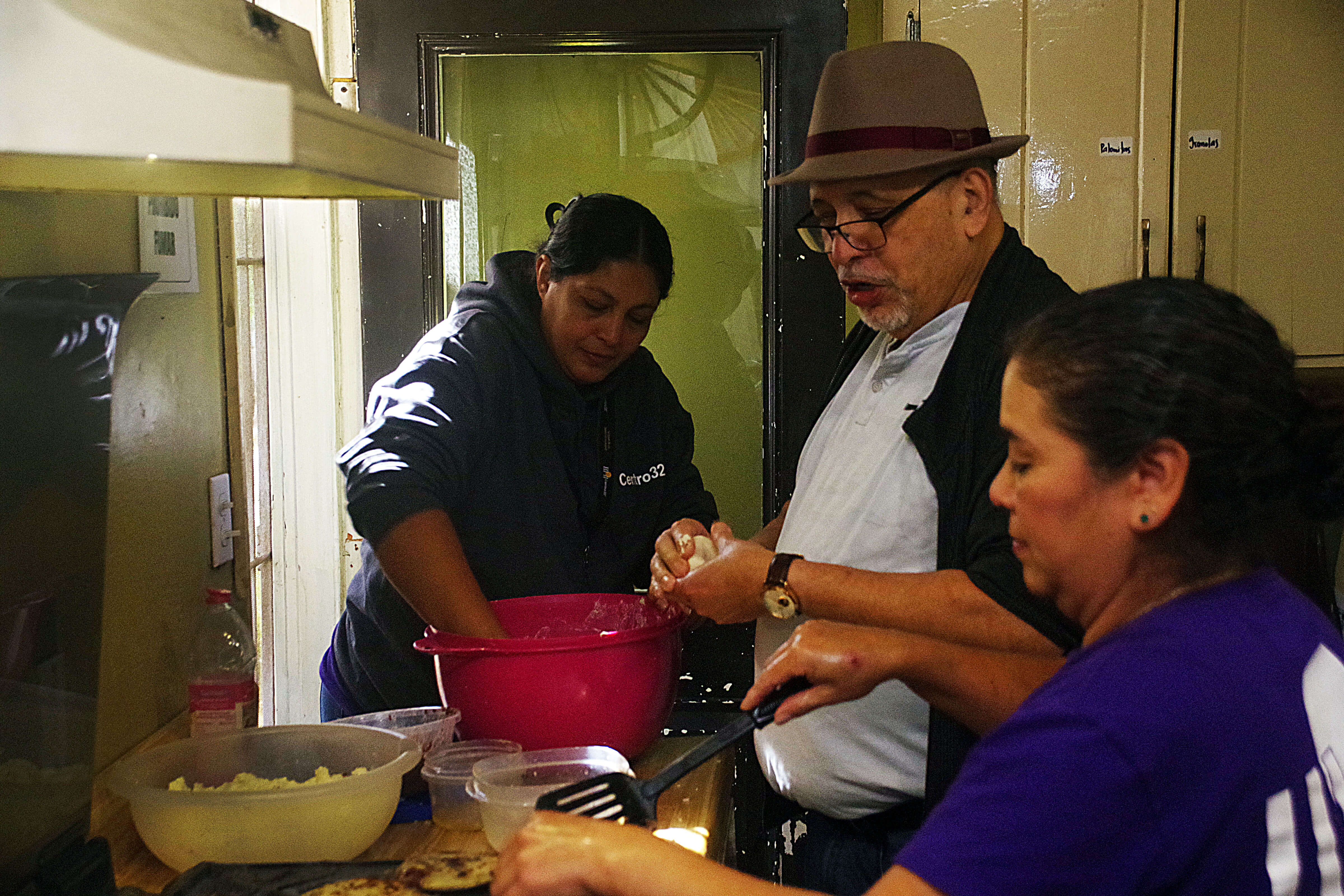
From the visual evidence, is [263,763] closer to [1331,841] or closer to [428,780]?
[428,780]

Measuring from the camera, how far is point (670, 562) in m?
1.67

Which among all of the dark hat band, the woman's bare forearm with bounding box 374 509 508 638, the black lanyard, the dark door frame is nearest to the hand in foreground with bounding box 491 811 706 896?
the woman's bare forearm with bounding box 374 509 508 638

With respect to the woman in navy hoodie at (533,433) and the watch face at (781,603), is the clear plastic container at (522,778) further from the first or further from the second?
the woman in navy hoodie at (533,433)

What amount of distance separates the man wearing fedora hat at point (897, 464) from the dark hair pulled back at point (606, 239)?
15.7 inches

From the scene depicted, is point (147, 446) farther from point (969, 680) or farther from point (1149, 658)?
point (1149, 658)

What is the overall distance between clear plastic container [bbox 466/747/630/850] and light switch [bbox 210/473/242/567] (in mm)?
669

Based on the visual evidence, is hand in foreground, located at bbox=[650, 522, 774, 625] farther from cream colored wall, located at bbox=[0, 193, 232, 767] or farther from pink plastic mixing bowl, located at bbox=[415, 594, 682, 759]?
cream colored wall, located at bbox=[0, 193, 232, 767]

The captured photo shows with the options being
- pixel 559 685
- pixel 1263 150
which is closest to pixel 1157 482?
pixel 559 685

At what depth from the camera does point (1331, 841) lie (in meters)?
0.79

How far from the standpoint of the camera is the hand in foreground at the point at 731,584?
148cm

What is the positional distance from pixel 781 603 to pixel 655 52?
5.17 ft

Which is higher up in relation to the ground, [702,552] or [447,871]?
[702,552]

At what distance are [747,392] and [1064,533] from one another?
6.32 ft

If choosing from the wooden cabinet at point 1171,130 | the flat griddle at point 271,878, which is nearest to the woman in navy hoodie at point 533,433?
the flat griddle at point 271,878
